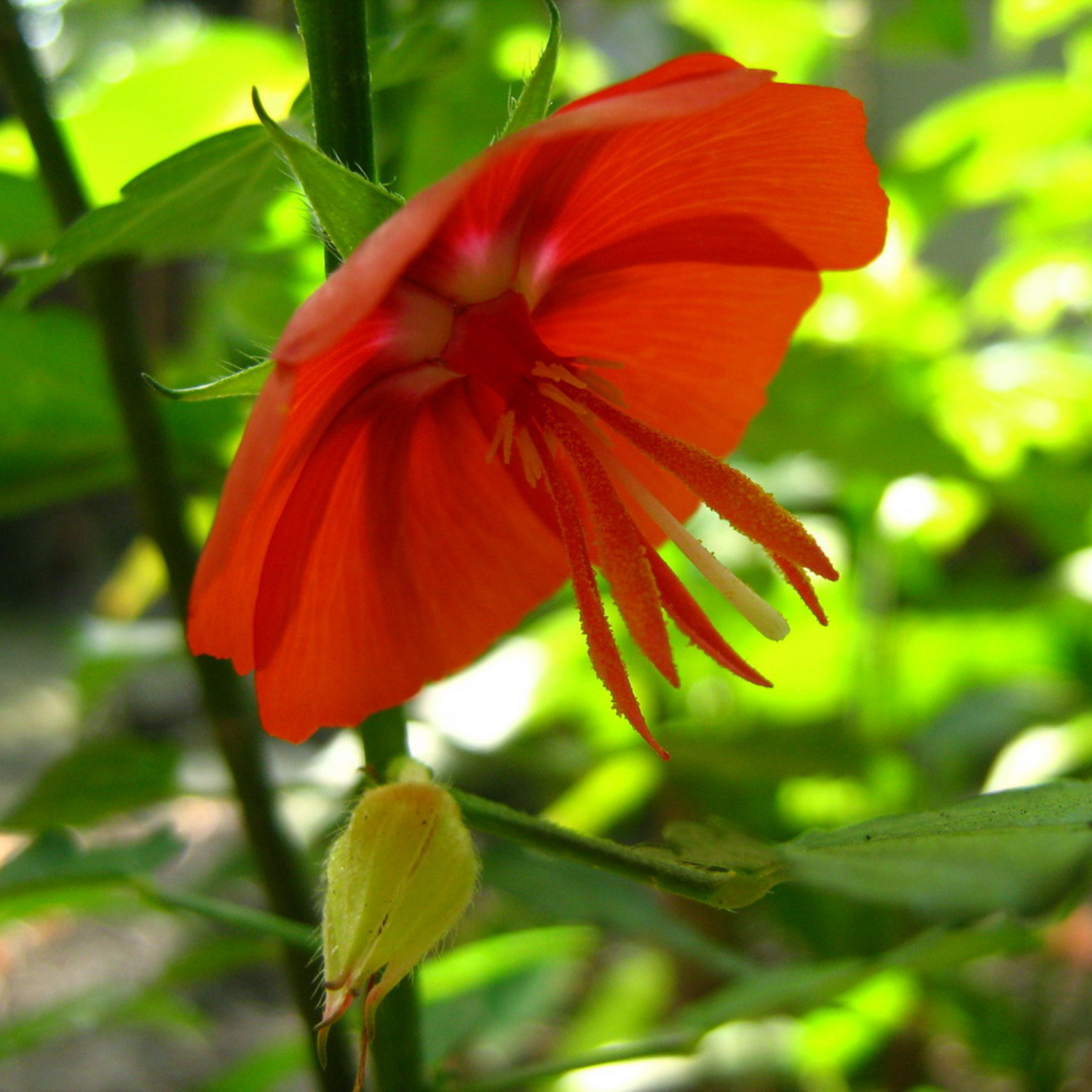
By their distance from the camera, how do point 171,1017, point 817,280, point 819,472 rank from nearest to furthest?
point 817,280
point 171,1017
point 819,472

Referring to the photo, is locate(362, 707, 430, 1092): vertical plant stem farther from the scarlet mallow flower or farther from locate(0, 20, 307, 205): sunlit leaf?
locate(0, 20, 307, 205): sunlit leaf

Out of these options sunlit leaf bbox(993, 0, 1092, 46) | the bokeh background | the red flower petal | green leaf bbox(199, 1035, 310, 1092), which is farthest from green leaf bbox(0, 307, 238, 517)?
sunlit leaf bbox(993, 0, 1092, 46)

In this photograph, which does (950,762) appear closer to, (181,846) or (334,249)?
(181,846)

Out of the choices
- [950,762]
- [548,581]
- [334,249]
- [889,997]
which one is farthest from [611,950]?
[334,249]

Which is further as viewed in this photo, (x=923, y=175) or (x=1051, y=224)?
(x=1051, y=224)

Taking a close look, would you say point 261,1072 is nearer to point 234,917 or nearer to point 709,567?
point 234,917
